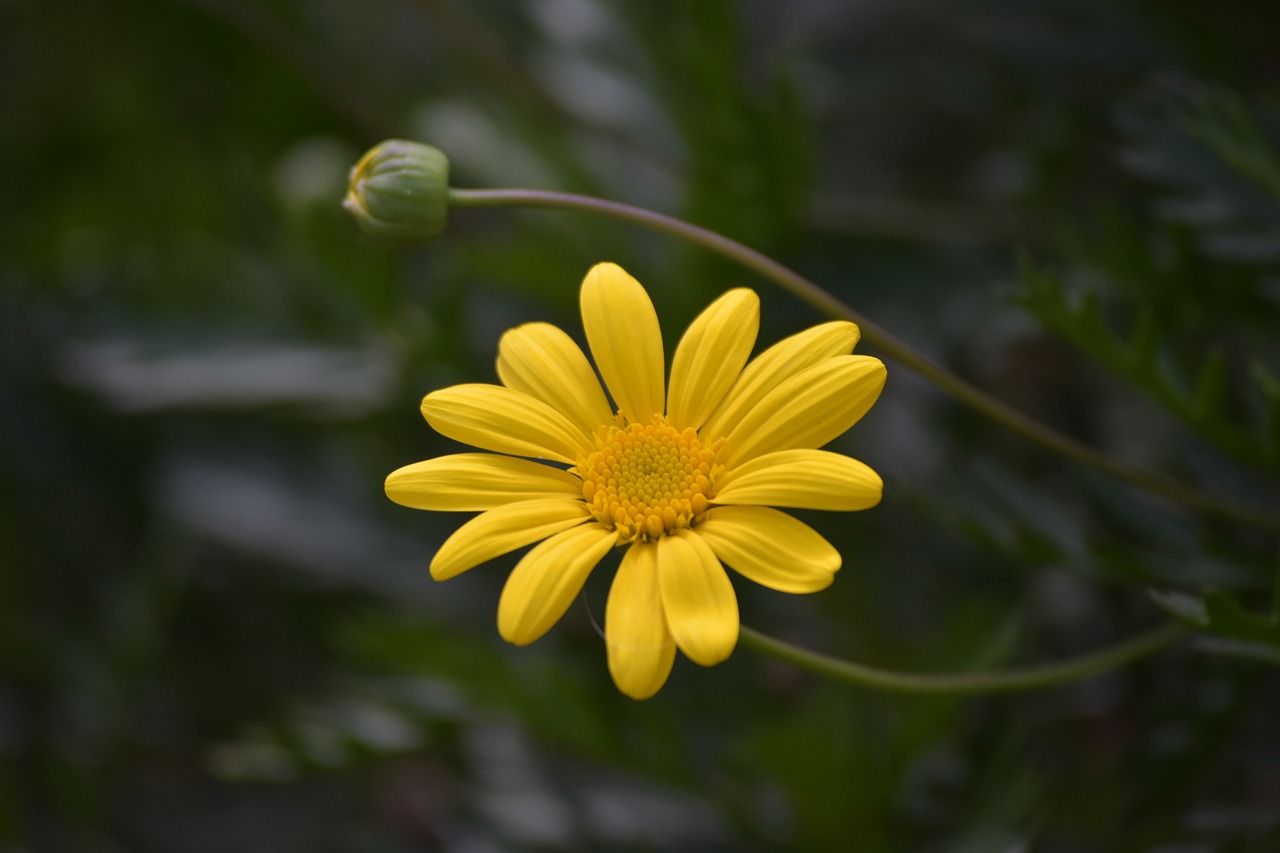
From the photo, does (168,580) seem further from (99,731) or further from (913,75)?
(913,75)

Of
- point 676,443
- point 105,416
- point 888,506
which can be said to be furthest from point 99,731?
point 676,443

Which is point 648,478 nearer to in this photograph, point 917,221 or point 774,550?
point 774,550

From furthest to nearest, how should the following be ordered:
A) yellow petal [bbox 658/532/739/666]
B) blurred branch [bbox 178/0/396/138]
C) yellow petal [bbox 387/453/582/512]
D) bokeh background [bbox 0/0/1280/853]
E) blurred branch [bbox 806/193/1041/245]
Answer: blurred branch [bbox 178/0/396/138] → blurred branch [bbox 806/193/1041/245] → bokeh background [bbox 0/0/1280/853] → yellow petal [bbox 387/453/582/512] → yellow petal [bbox 658/532/739/666]

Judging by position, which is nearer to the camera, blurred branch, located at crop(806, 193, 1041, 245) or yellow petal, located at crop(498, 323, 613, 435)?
yellow petal, located at crop(498, 323, 613, 435)

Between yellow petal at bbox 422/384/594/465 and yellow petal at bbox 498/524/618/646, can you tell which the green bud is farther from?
yellow petal at bbox 498/524/618/646

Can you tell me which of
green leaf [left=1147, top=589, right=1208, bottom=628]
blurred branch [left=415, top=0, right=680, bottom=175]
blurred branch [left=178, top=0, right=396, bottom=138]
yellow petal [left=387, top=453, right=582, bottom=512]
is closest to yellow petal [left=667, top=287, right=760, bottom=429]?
yellow petal [left=387, top=453, right=582, bottom=512]

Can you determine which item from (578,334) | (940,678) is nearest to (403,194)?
(940,678)

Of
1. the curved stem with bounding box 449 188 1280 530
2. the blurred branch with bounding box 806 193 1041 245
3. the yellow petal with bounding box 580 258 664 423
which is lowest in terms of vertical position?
the yellow petal with bounding box 580 258 664 423
